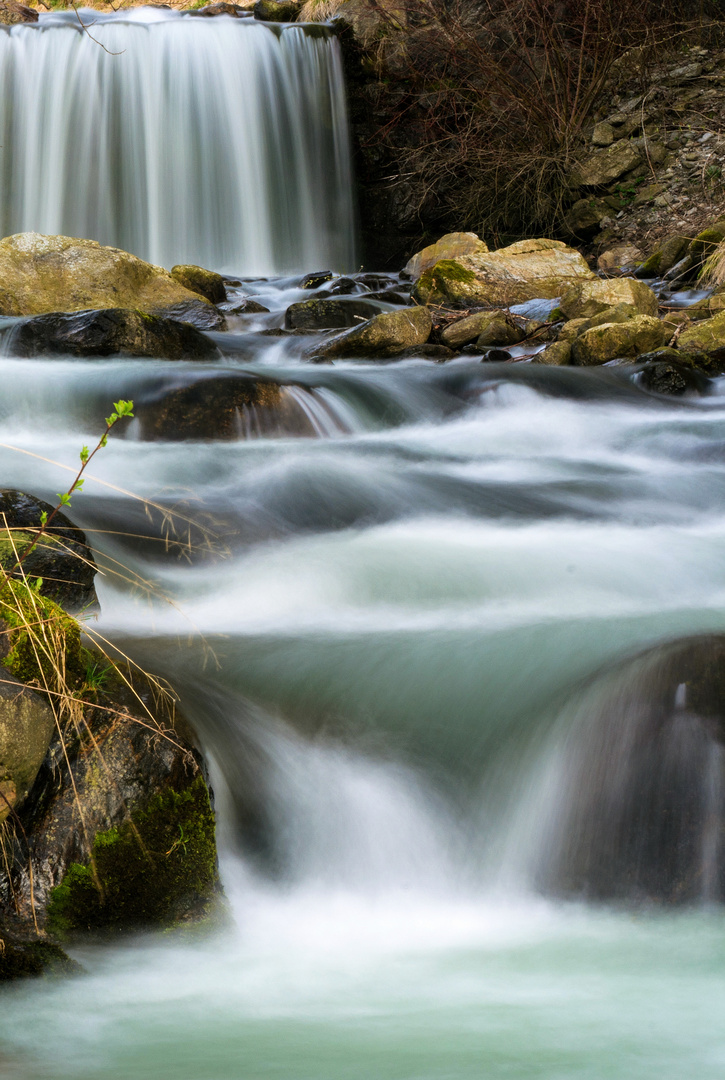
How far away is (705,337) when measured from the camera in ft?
23.2

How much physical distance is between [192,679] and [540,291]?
745cm

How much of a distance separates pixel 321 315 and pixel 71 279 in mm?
2343

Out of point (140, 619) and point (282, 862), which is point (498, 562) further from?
point (282, 862)

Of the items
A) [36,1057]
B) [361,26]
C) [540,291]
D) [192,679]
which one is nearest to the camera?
[36,1057]

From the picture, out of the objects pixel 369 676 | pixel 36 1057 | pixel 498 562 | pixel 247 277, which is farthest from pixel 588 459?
pixel 247 277

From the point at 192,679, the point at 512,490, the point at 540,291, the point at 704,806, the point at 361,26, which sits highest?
the point at 361,26

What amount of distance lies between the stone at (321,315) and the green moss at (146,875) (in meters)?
6.86

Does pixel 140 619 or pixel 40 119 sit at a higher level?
pixel 40 119

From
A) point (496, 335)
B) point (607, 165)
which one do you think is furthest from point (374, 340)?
point (607, 165)

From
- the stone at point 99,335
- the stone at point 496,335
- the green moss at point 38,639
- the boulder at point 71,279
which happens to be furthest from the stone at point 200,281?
the green moss at point 38,639

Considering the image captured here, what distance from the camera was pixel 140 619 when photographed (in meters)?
3.21

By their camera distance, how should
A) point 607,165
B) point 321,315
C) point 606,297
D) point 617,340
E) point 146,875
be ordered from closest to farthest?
point 146,875 < point 617,340 < point 606,297 < point 321,315 < point 607,165

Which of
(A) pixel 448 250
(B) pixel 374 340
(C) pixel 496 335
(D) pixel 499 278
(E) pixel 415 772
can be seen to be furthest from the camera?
(A) pixel 448 250

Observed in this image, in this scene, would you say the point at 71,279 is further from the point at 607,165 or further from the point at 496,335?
the point at 607,165
